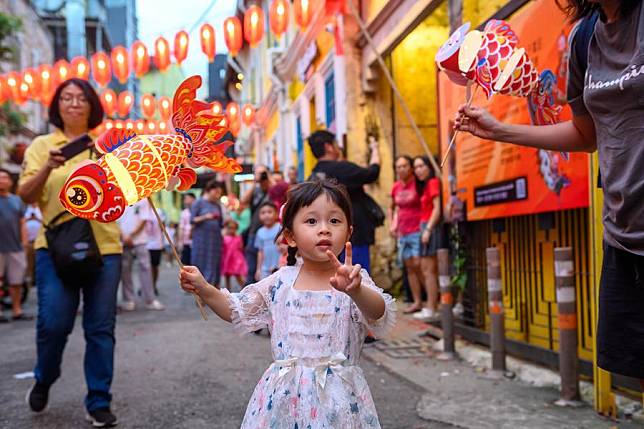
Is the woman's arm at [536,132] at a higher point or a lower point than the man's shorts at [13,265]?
higher

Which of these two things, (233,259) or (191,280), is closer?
(191,280)

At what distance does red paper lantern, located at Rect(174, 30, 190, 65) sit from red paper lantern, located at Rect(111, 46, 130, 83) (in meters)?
1.15

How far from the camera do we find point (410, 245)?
26.6 feet

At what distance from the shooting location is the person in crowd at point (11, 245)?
9.14m

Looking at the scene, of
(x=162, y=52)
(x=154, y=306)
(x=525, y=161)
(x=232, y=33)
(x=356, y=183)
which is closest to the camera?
(x=525, y=161)

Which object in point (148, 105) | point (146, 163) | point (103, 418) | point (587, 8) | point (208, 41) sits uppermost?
point (208, 41)

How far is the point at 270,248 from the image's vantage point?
7.67 m

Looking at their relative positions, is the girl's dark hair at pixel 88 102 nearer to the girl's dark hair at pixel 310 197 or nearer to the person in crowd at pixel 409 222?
the girl's dark hair at pixel 310 197

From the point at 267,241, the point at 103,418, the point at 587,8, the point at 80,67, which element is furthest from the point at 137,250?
the point at 587,8

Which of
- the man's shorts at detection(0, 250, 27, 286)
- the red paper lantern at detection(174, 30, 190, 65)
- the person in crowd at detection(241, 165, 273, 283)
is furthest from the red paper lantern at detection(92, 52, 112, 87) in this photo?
the person in crowd at detection(241, 165, 273, 283)

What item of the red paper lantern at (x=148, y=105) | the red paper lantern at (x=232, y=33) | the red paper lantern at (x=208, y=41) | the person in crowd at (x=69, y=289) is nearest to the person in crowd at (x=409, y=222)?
the person in crowd at (x=69, y=289)

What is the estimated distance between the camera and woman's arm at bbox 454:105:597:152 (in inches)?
99.0

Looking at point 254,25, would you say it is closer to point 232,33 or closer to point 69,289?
point 232,33

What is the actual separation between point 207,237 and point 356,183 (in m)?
5.34
